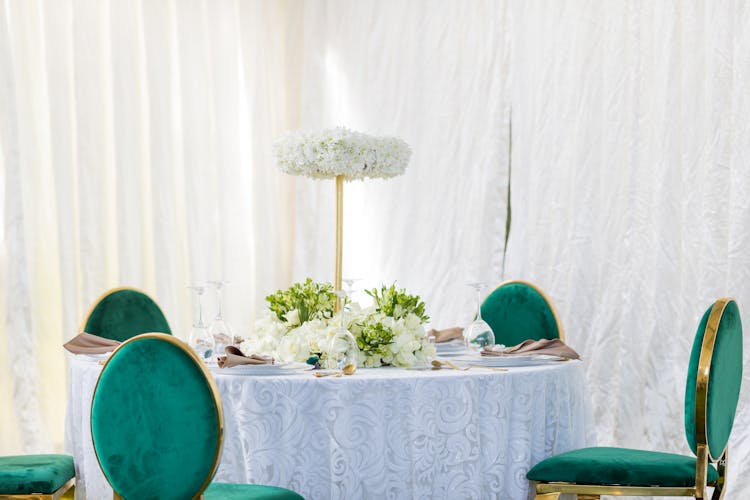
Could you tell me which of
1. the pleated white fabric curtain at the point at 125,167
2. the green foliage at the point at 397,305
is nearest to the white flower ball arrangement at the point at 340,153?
the green foliage at the point at 397,305

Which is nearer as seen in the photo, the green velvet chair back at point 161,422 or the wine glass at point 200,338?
the green velvet chair back at point 161,422

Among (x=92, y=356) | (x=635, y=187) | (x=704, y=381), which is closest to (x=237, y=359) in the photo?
(x=92, y=356)

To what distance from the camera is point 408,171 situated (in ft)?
17.2

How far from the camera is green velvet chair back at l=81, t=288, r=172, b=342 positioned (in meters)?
3.44

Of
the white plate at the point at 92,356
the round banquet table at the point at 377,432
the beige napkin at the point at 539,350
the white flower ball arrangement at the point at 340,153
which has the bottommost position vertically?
the round banquet table at the point at 377,432

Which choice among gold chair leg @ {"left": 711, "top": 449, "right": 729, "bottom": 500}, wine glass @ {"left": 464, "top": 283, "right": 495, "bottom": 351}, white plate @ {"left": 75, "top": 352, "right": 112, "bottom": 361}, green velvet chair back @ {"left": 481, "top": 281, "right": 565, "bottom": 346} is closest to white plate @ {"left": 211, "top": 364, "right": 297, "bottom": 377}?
white plate @ {"left": 75, "top": 352, "right": 112, "bottom": 361}

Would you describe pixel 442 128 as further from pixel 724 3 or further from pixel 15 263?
pixel 15 263

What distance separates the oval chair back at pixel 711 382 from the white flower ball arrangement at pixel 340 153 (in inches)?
49.6

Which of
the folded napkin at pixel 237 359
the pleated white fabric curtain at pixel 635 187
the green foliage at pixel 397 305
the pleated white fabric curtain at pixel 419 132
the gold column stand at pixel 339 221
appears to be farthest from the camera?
the pleated white fabric curtain at pixel 419 132

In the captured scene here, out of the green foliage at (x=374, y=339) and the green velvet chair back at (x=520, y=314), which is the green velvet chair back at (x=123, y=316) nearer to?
the green foliage at (x=374, y=339)

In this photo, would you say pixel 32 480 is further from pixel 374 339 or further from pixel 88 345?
pixel 374 339

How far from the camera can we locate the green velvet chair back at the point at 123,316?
135 inches

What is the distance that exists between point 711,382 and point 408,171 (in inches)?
117

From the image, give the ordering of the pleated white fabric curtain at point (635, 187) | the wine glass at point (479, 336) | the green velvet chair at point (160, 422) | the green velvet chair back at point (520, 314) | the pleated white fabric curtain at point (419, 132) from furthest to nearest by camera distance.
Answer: the pleated white fabric curtain at point (419, 132) → the pleated white fabric curtain at point (635, 187) → the green velvet chair back at point (520, 314) → the wine glass at point (479, 336) → the green velvet chair at point (160, 422)
